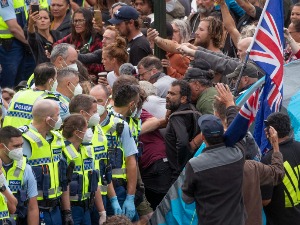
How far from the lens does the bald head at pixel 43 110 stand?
10336 millimetres

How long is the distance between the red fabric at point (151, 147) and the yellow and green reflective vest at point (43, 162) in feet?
6.58

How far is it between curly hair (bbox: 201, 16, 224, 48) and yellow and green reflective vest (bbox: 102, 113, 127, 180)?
8.46 feet

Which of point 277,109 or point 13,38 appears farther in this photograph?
point 13,38

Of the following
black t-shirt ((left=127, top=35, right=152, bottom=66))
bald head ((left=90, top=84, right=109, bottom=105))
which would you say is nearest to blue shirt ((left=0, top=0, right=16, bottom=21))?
black t-shirt ((left=127, top=35, right=152, bottom=66))

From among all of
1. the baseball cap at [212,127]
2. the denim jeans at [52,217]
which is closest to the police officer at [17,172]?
the denim jeans at [52,217]

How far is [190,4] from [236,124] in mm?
8035

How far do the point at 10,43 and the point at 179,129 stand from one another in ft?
14.7

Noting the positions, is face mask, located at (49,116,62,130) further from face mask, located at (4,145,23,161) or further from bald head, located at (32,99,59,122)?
face mask, located at (4,145,23,161)

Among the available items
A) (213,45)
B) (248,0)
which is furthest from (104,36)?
(248,0)

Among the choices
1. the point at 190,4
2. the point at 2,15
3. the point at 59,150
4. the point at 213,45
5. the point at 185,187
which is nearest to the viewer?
the point at 185,187

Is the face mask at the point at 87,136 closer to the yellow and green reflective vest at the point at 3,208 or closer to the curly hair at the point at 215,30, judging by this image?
the yellow and green reflective vest at the point at 3,208

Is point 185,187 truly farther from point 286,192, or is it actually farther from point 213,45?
point 213,45

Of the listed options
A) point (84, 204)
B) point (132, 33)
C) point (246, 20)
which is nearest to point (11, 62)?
point (132, 33)

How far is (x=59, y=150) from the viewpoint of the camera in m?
10.4
